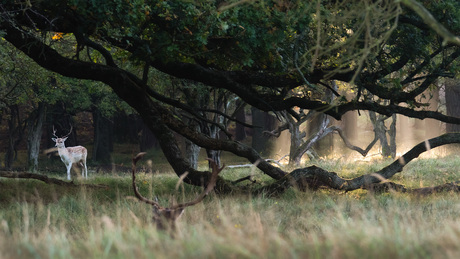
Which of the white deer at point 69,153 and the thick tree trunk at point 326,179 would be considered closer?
the thick tree trunk at point 326,179

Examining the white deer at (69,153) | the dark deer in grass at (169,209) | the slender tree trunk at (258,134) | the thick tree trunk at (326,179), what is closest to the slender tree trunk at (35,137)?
the white deer at (69,153)

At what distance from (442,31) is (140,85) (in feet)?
27.3

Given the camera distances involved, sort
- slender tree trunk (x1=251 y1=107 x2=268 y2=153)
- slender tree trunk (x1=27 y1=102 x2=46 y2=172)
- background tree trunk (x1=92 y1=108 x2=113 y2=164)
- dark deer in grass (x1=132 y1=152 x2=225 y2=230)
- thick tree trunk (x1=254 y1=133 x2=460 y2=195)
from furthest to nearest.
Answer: background tree trunk (x1=92 y1=108 x2=113 y2=164) → slender tree trunk (x1=251 y1=107 x2=268 y2=153) → slender tree trunk (x1=27 y1=102 x2=46 y2=172) → thick tree trunk (x1=254 y1=133 x2=460 y2=195) → dark deer in grass (x1=132 y1=152 x2=225 y2=230)

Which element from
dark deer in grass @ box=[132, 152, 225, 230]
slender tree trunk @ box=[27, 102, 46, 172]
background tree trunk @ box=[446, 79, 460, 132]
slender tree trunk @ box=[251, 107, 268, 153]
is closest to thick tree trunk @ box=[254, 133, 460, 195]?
dark deer in grass @ box=[132, 152, 225, 230]

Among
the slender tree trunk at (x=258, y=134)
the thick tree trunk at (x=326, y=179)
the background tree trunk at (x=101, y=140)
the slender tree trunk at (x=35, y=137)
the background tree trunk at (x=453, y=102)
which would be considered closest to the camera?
the thick tree trunk at (x=326, y=179)

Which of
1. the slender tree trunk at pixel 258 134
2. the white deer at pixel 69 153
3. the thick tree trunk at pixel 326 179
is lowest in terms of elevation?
the thick tree trunk at pixel 326 179

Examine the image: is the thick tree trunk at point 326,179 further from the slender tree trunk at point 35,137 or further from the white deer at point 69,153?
the slender tree trunk at point 35,137

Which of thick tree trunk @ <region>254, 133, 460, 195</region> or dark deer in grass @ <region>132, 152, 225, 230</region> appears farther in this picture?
thick tree trunk @ <region>254, 133, 460, 195</region>

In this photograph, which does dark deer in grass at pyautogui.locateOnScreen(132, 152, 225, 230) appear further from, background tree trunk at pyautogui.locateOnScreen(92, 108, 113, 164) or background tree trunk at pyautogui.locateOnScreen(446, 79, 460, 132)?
background tree trunk at pyautogui.locateOnScreen(92, 108, 113, 164)

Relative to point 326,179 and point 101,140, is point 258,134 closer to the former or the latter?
point 101,140

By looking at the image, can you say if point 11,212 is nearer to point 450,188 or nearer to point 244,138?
point 450,188

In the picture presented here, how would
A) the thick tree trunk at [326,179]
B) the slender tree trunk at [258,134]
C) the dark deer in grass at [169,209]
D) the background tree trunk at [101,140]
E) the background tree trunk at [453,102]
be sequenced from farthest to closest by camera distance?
1. the background tree trunk at [101,140]
2. the slender tree trunk at [258,134]
3. the background tree trunk at [453,102]
4. the thick tree trunk at [326,179]
5. the dark deer in grass at [169,209]

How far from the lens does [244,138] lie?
43.7m

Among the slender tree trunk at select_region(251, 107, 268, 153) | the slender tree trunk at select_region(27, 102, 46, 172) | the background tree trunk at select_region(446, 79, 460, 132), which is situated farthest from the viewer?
the slender tree trunk at select_region(251, 107, 268, 153)
